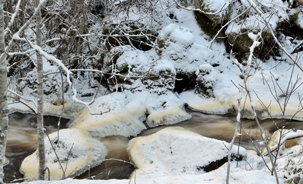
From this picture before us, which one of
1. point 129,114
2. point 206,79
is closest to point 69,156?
point 129,114

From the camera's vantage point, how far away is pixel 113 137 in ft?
20.0

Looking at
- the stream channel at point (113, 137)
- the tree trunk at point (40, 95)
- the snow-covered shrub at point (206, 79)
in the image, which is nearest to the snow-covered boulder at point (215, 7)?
the snow-covered shrub at point (206, 79)

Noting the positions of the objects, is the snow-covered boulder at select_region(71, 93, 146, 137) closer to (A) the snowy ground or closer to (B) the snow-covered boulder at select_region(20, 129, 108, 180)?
(A) the snowy ground

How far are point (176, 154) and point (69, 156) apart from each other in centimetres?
212

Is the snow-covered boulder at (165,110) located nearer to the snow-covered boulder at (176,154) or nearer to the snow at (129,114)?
the snow at (129,114)

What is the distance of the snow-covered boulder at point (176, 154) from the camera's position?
4215 mm

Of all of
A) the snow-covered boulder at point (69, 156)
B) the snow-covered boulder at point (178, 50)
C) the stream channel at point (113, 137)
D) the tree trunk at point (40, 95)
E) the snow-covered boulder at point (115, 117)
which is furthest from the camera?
the snow-covered boulder at point (178, 50)

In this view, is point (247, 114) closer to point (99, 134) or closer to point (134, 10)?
point (99, 134)

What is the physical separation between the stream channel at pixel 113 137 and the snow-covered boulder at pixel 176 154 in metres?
0.36

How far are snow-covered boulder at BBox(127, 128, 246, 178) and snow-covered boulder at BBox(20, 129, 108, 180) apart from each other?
77cm

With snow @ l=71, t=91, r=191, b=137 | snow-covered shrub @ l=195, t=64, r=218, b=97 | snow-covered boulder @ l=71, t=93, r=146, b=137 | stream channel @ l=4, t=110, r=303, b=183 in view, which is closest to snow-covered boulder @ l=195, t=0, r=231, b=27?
snow-covered shrub @ l=195, t=64, r=218, b=97

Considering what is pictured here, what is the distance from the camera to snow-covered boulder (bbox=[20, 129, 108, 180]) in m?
4.68

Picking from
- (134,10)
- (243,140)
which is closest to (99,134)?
(243,140)

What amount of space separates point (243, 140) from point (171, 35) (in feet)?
13.5
